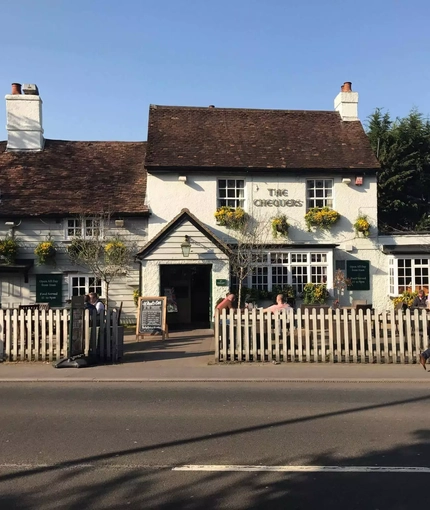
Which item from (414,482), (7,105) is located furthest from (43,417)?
(7,105)

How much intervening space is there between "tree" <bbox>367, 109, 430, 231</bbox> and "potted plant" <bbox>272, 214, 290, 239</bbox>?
1278 cm

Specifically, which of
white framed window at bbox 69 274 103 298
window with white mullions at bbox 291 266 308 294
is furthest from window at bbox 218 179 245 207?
white framed window at bbox 69 274 103 298

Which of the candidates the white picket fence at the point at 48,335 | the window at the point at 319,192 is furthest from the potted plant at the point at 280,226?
the white picket fence at the point at 48,335

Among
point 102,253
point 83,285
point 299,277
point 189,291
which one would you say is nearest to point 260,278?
point 299,277

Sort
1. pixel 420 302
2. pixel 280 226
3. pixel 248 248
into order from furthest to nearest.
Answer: pixel 280 226 < pixel 248 248 < pixel 420 302

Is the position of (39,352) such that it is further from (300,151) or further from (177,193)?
(300,151)

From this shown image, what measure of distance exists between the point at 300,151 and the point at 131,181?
661cm

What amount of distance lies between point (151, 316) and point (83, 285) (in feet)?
16.3

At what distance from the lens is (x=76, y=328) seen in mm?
10852

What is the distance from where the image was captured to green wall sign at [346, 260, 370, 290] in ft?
60.7

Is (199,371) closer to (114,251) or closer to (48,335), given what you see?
(48,335)

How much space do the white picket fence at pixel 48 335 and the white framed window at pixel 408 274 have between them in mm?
11255

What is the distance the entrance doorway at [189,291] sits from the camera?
18422 mm

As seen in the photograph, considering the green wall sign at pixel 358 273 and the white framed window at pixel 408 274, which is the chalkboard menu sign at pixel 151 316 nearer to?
the green wall sign at pixel 358 273
